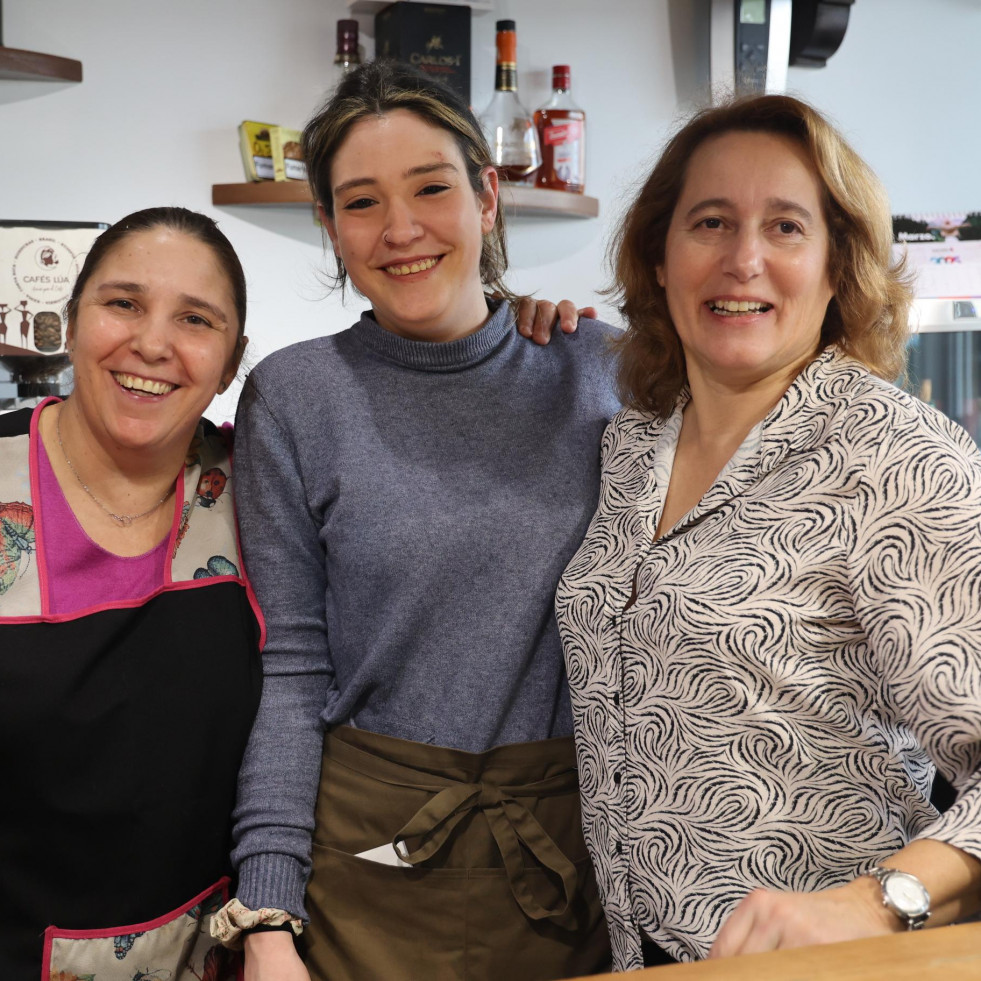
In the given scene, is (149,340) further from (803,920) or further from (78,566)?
(803,920)

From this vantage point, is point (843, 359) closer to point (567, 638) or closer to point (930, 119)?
point (567, 638)

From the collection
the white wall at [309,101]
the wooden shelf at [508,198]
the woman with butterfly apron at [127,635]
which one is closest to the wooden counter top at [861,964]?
the woman with butterfly apron at [127,635]

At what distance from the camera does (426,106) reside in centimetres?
129

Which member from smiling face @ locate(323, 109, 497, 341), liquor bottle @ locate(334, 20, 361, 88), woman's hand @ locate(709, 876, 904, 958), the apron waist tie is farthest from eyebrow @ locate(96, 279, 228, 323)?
liquor bottle @ locate(334, 20, 361, 88)

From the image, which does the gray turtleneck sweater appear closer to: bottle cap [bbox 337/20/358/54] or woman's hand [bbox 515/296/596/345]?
woman's hand [bbox 515/296/596/345]

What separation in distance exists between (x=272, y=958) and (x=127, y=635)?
37 centimetres

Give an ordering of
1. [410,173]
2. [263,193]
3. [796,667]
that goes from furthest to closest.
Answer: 1. [263,193]
2. [410,173]
3. [796,667]

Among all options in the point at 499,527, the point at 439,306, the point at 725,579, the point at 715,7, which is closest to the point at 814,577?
the point at 725,579

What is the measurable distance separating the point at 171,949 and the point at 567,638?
20.9 inches

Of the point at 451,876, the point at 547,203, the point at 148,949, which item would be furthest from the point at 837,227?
the point at 547,203

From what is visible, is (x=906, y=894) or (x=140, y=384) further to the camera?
(x=140, y=384)

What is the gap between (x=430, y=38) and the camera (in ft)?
7.13

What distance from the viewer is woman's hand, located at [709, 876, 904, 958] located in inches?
30.5

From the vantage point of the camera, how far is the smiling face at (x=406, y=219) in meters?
1.26
